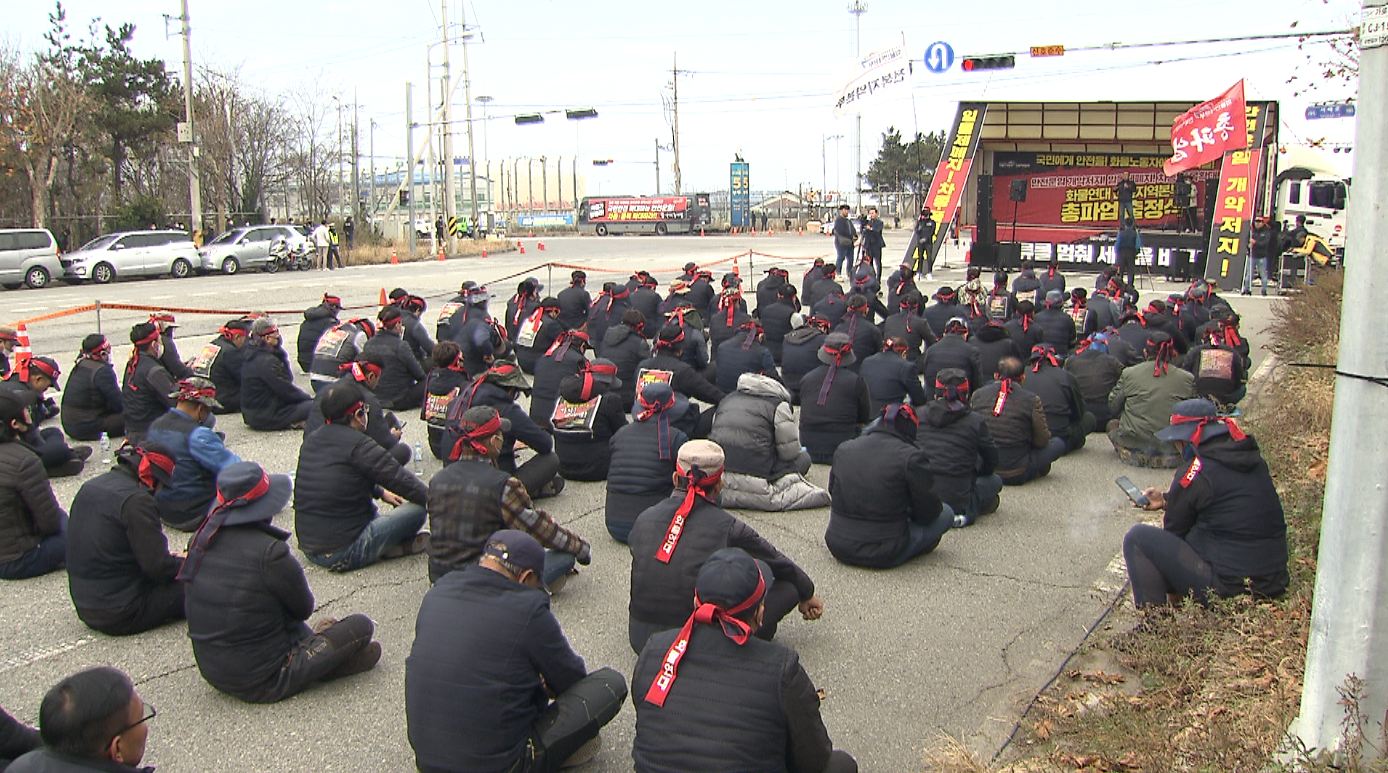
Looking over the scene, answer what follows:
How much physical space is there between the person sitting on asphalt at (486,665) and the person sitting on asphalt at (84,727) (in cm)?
114

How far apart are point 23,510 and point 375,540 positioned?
207 cm

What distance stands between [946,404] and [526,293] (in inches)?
321

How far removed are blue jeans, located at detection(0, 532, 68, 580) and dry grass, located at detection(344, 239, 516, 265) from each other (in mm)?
35992

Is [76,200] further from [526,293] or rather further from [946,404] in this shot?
[946,404]

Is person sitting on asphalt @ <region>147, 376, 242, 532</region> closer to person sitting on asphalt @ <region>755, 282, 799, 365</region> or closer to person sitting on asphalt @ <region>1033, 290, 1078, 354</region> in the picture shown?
person sitting on asphalt @ <region>755, 282, 799, 365</region>

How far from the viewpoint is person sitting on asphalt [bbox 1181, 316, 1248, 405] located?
10641 millimetres

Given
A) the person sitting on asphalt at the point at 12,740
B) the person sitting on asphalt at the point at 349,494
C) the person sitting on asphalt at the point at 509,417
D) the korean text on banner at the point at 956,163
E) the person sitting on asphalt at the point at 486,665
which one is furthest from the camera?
the korean text on banner at the point at 956,163

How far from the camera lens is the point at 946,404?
7723mm

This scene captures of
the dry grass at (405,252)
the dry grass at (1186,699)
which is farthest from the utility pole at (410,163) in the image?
the dry grass at (1186,699)

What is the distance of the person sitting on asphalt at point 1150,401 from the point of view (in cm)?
970

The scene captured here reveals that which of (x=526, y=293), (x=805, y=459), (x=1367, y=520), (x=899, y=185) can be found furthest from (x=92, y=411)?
(x=899, y=185)

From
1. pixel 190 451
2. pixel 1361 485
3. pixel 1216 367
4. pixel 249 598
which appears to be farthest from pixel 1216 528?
pixel 190 451

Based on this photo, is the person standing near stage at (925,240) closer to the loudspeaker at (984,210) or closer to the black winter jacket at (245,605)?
the loudspeaker at (984,210)

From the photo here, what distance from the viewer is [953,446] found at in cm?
781
